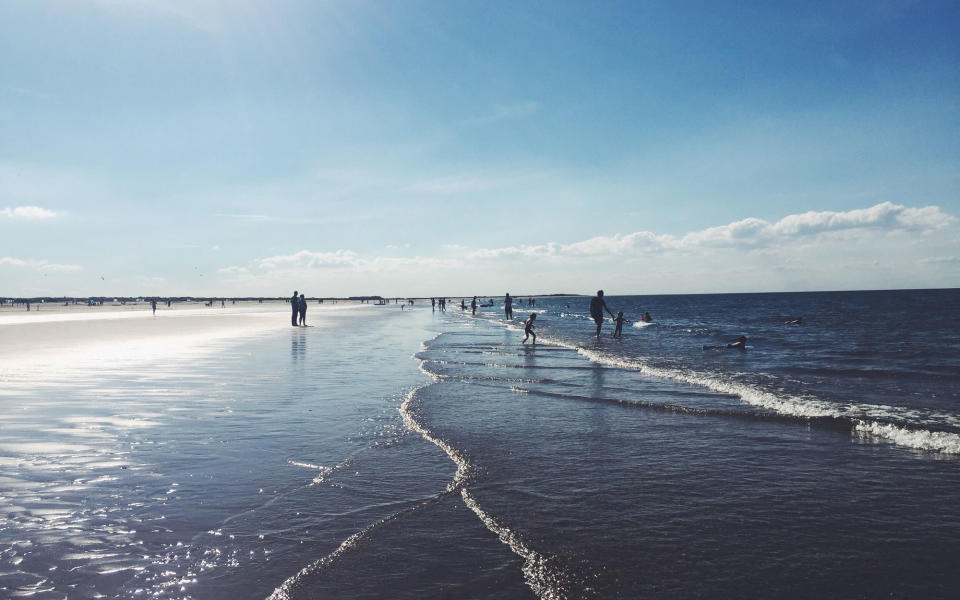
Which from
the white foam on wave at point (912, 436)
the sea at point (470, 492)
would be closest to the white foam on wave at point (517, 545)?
the sea at point (470, 492)

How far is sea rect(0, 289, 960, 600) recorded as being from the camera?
389cm

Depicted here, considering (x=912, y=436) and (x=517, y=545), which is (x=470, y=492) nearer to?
(x=517, y=545)

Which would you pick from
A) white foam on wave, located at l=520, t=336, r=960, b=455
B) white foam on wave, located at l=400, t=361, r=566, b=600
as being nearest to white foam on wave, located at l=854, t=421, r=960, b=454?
white foam on wave, located at l=520, t=336, r=960, b=455

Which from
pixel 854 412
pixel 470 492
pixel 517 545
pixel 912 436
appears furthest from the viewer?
pixel 854 412

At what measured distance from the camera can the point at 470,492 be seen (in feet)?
18.7

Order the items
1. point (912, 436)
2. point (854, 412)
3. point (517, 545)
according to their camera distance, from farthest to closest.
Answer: point (854, 412) < point (912, 436) < point (517, 545)

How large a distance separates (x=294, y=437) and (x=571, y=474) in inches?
161

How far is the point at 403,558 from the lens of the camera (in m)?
4.16

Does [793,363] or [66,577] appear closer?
[66,577]

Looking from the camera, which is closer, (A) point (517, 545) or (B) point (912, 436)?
(A) point (517, 545)

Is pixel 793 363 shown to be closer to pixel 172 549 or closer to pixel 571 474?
pixel 571 474

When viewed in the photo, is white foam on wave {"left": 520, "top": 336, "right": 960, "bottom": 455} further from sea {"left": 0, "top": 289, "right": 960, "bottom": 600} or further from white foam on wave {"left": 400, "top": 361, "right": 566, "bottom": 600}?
white foam on wave {"left": 400, "top": 361, "right": 566, "bottom": 600}

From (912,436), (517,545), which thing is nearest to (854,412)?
(912,436)

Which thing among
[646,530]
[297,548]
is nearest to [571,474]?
[646,530]
